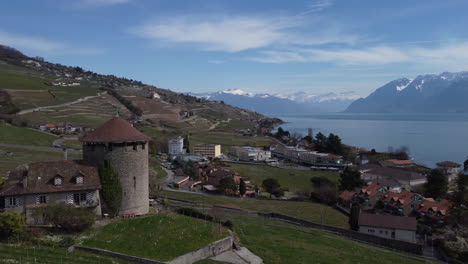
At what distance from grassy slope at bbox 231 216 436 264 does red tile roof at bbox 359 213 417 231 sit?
6213 millimetres

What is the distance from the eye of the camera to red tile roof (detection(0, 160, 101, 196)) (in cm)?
2000

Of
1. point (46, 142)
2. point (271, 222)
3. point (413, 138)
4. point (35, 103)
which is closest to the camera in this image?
point (271, 222)

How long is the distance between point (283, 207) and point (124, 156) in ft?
86.0

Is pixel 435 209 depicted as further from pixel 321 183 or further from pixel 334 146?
pixel 334 146

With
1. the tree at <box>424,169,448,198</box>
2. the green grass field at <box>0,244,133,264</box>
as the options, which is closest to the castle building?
the green grass field at <box>0,244,133,264</box>

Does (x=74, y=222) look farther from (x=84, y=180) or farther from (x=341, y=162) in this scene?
(x=341, y=162)

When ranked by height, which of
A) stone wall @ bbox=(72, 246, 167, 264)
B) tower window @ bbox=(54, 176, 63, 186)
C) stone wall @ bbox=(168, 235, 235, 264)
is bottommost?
stone wall @ bbox=(168, 235, 235, 264)

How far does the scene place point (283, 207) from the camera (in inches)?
1738

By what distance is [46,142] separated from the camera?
62531 mm

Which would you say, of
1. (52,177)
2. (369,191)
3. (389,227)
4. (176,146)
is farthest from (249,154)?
(52,177)

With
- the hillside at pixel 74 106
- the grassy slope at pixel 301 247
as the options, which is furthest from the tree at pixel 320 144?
the grassy slope at pixel 301 247

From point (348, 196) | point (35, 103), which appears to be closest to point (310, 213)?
point (348, 196)

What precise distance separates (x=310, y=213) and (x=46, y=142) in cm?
4565

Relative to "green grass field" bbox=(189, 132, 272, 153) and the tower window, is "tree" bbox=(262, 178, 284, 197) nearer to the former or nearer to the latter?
the tower window
